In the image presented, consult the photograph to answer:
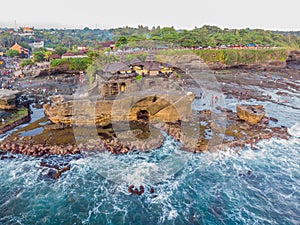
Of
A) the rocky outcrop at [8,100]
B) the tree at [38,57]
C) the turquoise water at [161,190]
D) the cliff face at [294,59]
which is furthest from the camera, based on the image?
the cliff face at [294,59]

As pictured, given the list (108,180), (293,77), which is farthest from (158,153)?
(293,77)

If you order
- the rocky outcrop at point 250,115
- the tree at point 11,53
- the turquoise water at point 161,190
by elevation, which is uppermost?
the tree at point 11,53

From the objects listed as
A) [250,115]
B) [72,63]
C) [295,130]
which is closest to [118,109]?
[250,115]

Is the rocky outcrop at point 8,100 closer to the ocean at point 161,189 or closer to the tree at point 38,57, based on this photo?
the ocean at point 161,189

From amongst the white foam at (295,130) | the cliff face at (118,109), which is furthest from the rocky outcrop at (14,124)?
the white foam at (295,130)

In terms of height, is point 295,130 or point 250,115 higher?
point 250,115

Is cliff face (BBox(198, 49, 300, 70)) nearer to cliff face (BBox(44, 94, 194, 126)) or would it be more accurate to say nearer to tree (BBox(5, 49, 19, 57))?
cliff face (BBox(44, 94, 194, 126))

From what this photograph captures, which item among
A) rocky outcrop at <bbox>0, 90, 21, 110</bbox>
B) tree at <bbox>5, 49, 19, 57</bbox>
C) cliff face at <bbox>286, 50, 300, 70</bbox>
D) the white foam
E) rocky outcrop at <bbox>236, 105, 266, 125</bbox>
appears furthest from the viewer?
cliff face at <bbox>286, 50, 300, 70</bbox>

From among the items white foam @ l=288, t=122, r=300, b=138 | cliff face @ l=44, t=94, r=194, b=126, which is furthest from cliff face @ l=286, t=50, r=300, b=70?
cliff face @ l=44, t=94, r=194, b=126

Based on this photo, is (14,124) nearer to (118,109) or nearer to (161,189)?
(118,109)
